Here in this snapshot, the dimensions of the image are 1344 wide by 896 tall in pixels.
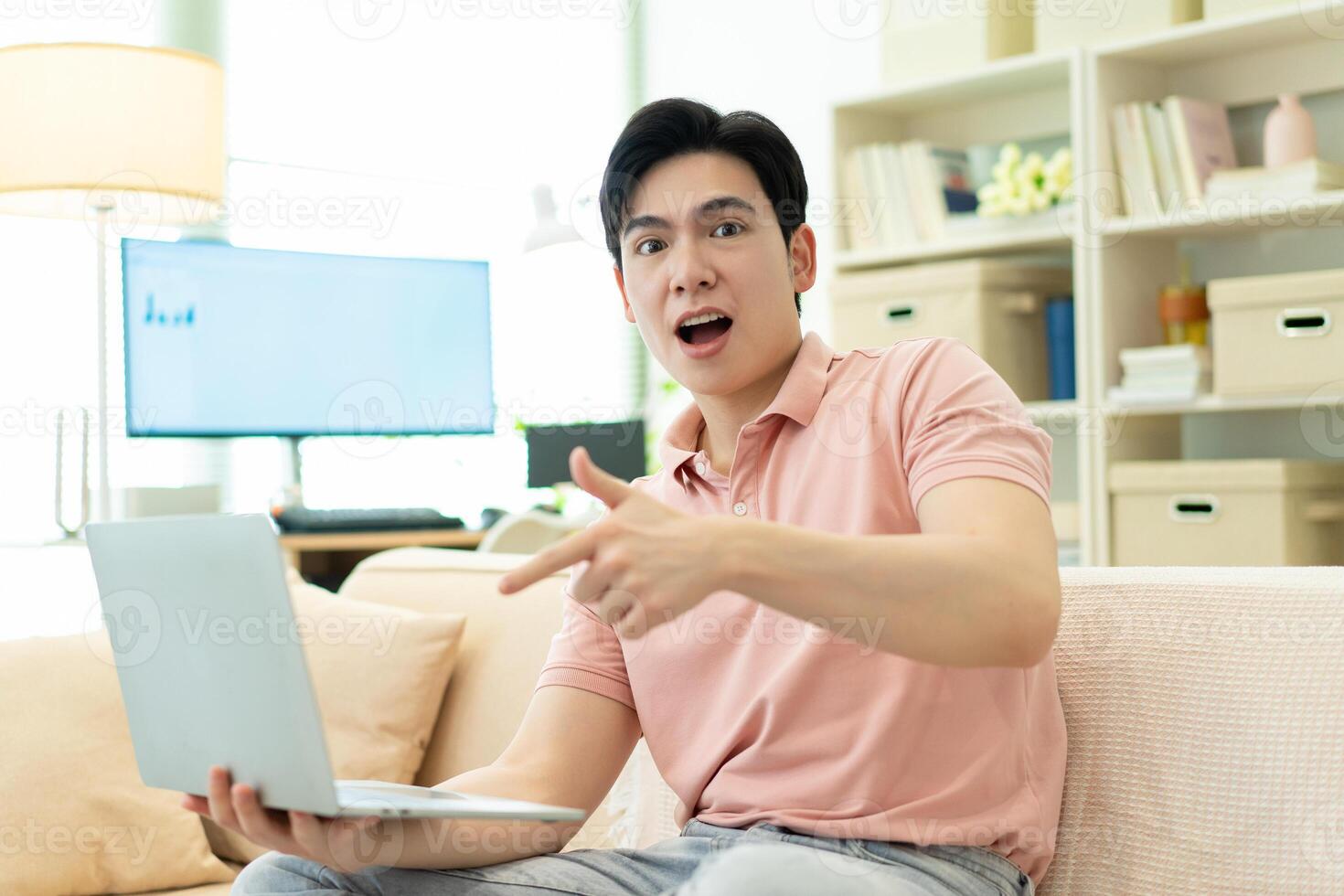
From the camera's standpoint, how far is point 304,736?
994 millimetres

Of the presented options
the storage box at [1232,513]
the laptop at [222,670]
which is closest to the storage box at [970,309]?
the storage box at [1232,513]

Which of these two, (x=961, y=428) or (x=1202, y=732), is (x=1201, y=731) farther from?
(x=961, y=428)

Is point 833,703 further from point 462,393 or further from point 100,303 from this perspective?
point 462,393

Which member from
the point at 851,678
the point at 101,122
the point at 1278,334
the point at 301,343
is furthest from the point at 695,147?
the point at 301,343

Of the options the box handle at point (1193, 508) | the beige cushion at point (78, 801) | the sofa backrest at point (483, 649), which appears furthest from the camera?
the box handle at point (1193, 508)

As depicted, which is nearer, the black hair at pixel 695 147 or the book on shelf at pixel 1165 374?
the black hair at pixel 695 147

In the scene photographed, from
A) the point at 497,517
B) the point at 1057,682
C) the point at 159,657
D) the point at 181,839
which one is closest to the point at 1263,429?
the point at 497,517

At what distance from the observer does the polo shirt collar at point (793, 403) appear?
1350 millimetres

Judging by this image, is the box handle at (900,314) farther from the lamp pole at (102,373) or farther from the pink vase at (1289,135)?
the lamp pole at (102,373)

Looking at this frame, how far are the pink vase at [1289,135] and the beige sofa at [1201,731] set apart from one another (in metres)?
1.99

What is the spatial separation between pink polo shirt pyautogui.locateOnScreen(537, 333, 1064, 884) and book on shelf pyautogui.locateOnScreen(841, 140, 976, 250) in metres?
2.29

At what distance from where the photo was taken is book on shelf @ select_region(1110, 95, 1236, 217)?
312 cm

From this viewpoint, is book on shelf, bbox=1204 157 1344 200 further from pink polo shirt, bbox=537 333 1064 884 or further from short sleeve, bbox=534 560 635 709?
short sleeve, bbox=534 560 635 709

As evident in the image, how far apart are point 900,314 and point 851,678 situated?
2400 mm
